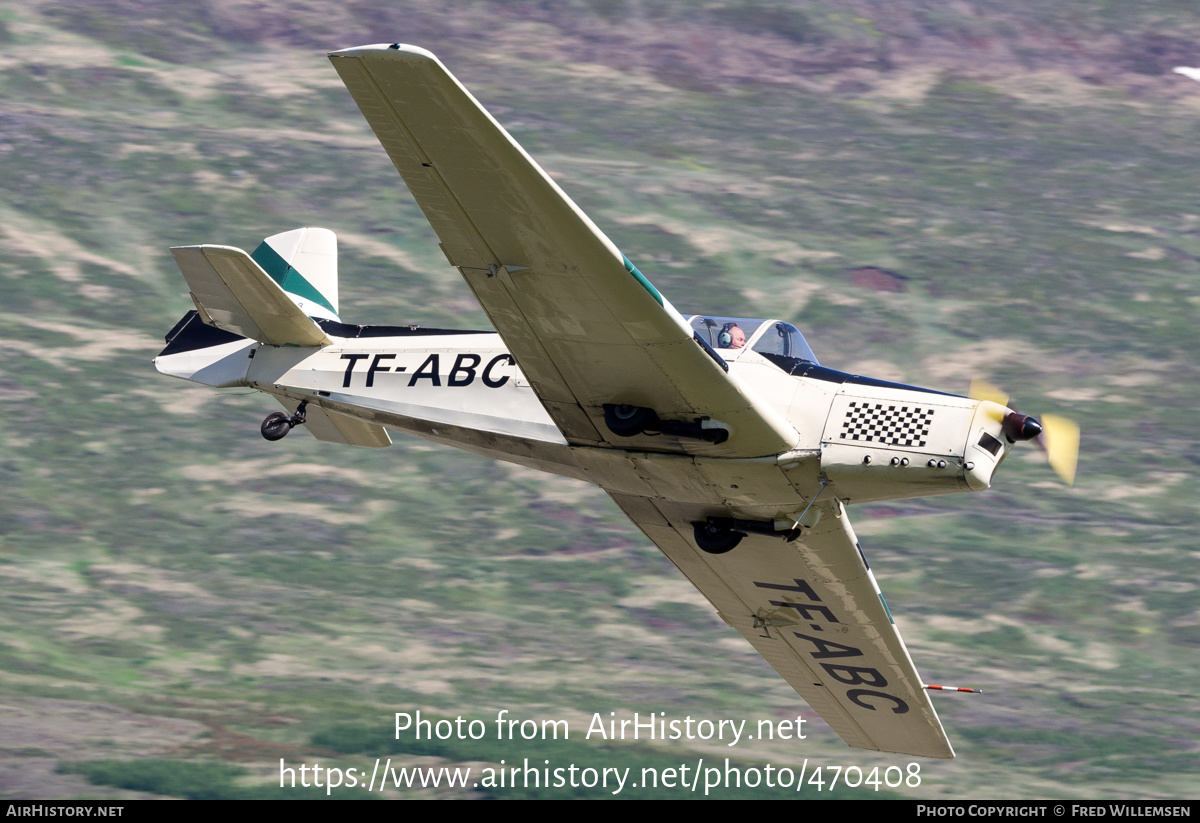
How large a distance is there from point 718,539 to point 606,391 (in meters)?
2.85

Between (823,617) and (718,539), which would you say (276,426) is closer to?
(718,539)

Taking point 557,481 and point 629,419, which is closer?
point 629,419

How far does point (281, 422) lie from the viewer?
56.9ft

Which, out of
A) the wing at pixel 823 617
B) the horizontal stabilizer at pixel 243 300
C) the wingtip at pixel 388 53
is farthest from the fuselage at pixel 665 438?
the wingtip at pixel 388 53

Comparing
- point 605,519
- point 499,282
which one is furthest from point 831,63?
point 499,282

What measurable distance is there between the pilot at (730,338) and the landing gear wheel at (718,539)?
229 centimetres

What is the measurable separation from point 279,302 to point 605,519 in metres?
28.6

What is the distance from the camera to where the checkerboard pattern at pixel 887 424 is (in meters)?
14.2

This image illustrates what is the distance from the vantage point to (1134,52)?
262 feet

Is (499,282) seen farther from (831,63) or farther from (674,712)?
(831,63)

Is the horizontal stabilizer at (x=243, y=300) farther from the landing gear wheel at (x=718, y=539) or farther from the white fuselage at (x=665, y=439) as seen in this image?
the landing gear wheel at (x=718, y=539)

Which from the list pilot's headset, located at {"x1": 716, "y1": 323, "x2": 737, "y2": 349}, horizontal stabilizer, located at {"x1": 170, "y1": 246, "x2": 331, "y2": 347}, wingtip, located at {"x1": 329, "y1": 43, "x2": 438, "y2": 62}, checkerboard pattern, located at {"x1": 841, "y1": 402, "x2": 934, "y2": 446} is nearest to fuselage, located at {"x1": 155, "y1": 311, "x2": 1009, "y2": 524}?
checkerboard pattern, located at {"x1": 841, "y1": 402, "x2": 934, "y2": 446}

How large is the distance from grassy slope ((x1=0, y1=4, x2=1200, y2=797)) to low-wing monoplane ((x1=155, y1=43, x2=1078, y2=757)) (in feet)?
48.1

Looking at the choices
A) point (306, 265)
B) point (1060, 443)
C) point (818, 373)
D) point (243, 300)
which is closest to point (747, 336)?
point (818, 373)
